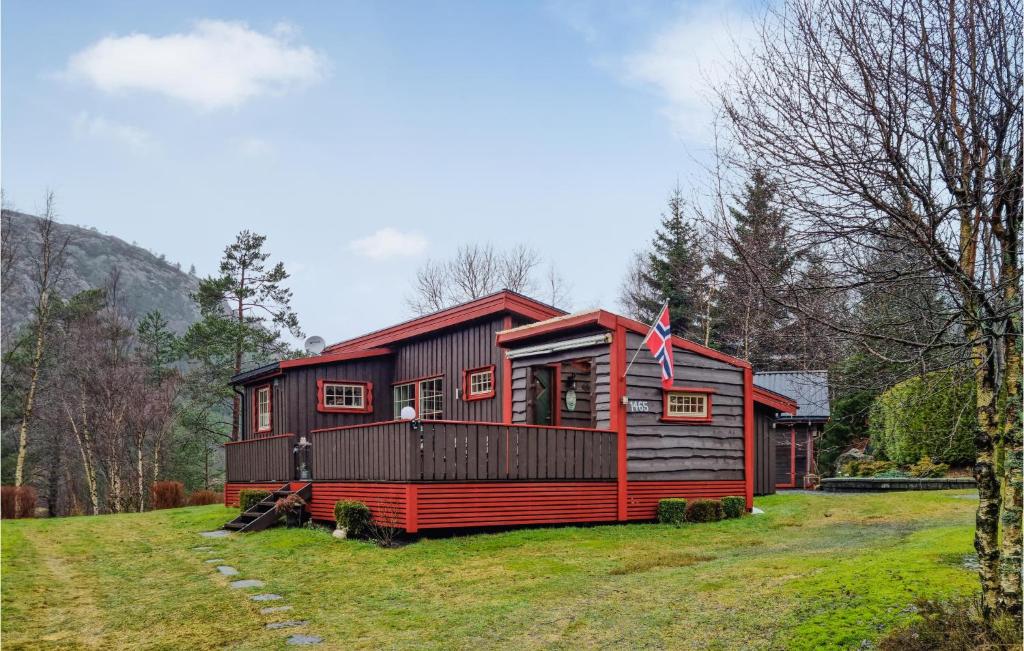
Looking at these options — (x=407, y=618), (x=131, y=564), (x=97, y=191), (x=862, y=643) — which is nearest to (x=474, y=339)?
(x=131, y=564)

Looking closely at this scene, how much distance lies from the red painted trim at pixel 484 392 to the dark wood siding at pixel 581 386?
714mm

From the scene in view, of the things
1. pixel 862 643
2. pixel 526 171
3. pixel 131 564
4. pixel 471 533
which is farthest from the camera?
pixel 526 171

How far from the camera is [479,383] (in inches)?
696

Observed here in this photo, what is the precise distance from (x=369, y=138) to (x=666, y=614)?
701 inches

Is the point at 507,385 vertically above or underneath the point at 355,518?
above

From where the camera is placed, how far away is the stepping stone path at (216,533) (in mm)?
14438

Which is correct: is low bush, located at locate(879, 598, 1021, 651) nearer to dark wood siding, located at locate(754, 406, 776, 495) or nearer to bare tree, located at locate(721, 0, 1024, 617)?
bare tree, located at locate(721, 0, 1024, 617)

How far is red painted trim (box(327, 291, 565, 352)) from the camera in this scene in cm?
1665

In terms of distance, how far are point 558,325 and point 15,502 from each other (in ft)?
50.2

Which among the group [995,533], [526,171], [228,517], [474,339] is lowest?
[228,517]

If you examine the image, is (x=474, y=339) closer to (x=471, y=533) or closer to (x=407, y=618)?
(x=471, y=533)

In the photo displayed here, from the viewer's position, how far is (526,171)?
25125 millimetres

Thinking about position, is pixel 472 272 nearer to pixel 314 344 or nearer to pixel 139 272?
pixel 314 344

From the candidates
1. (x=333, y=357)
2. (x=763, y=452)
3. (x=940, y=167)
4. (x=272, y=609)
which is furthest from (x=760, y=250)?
(x=763, y=452)
